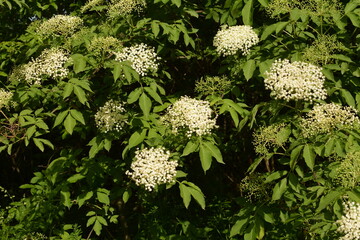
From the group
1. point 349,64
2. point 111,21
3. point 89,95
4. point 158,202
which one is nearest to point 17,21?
point 111,21

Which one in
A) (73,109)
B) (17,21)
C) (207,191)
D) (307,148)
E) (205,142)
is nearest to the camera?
(307,148)

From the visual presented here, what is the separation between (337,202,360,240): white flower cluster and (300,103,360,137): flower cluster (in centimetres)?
54

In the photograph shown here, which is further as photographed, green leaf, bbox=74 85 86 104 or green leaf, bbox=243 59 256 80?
green leaf, bbox=243 59 256 80

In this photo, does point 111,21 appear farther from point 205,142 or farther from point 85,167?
Answer: point 205,142

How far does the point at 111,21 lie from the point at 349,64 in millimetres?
2120

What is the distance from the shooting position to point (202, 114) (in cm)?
301

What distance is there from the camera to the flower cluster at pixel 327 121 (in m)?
2.69

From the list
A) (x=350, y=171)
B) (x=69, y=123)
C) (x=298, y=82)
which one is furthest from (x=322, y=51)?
(x=69, y=123)

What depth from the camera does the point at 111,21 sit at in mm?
3963

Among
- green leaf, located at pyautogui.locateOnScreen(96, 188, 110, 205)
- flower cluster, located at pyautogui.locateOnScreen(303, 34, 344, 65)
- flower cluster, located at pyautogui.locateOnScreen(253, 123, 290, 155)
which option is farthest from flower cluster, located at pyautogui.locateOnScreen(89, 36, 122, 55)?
flower cluster, located at pyautogui.locateOnScreen(303, 34, 344, 65)

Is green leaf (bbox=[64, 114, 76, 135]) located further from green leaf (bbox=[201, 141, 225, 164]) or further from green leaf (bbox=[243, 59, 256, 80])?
green leaf (bbox=[243, 59, 256, 80])

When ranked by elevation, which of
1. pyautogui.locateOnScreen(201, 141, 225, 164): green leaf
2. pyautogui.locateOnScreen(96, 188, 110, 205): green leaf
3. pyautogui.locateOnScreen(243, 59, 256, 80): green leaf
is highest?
pyautogui.locateOnScreen(243, 59, 256, 80): green leaf

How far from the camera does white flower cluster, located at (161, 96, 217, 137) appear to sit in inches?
116

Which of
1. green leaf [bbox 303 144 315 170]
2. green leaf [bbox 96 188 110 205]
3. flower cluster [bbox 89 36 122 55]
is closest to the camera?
green leaf [bbox 303 144 315 170]
